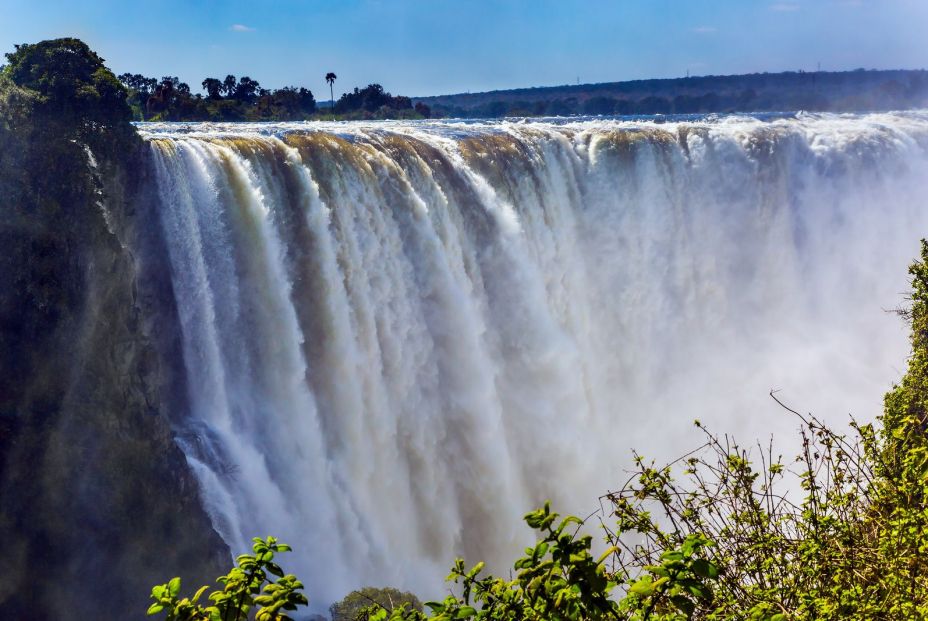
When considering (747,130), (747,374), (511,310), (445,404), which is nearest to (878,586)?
(445,404)

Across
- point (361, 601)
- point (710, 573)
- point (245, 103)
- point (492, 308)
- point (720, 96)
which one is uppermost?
point (720, 96)

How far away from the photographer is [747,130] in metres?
24.7

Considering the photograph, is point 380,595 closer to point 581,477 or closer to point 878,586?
point 581,477

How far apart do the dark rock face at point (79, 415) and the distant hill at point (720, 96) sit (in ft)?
214

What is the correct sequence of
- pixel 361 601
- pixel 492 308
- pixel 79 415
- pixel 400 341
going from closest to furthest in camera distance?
pixel 79 415, pixel 361 601, pixel 400 341, pixel 492 308

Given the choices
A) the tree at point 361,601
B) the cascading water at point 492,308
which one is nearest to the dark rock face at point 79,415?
the cascading water at point 492,308

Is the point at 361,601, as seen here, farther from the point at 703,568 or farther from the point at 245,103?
the point at 245,103

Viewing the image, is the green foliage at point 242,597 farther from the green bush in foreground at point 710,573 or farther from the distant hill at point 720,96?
the distant hill at point 720,96

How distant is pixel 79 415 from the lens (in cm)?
1065

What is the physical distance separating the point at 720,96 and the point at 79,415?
86.4 m

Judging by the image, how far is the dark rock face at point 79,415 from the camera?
10188 millimetres

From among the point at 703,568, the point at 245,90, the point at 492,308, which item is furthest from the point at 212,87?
the point at 703,568

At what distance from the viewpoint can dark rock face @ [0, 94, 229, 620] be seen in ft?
33.4

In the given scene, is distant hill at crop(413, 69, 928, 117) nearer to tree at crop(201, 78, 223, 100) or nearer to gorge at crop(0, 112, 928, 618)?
tree at crop(201, 78, 223, 100)
